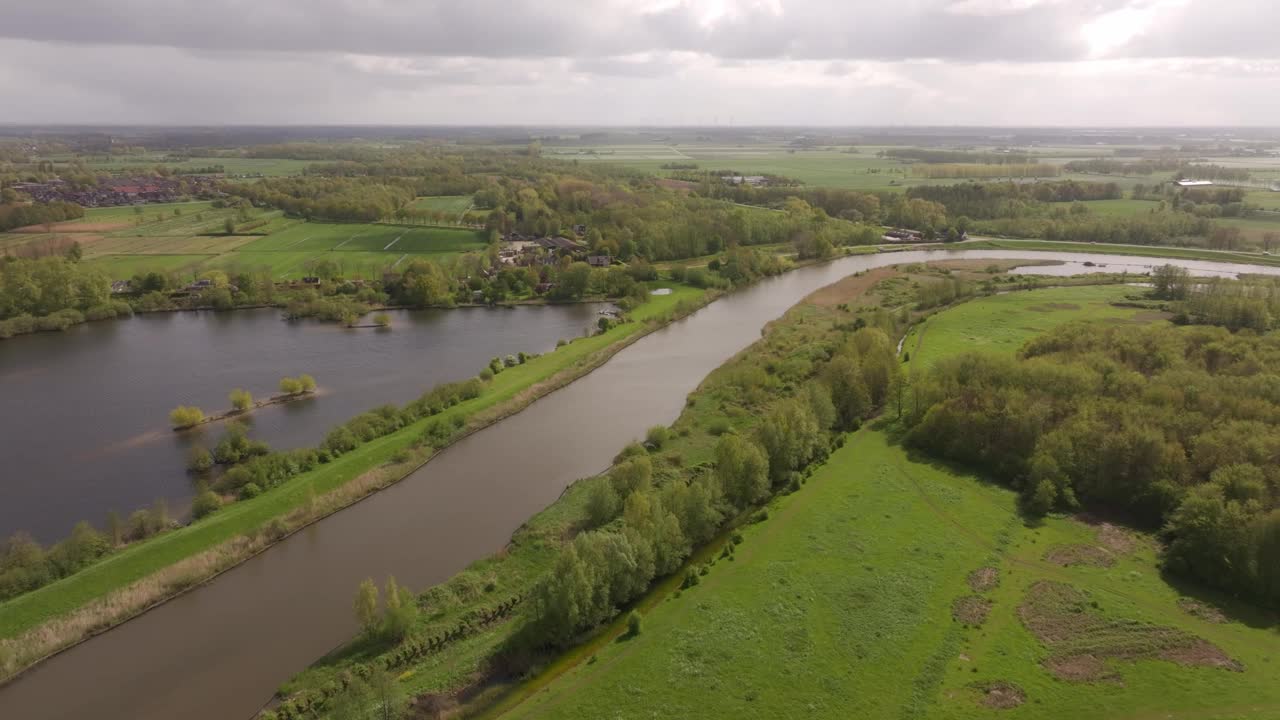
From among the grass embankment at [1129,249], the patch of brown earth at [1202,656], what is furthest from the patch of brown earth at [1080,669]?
the grass embankment at [1129,249]

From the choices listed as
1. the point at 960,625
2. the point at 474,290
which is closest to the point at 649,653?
the point at 960,625

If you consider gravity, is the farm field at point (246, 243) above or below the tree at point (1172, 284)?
above

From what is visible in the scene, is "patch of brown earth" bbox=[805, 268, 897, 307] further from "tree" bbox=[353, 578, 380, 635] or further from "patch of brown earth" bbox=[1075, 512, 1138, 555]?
"tree" bbox=[353, 578, 380, 635]

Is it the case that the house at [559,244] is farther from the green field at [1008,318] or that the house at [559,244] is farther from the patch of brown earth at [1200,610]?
Answer: the patch of brown earth at [1200,610]

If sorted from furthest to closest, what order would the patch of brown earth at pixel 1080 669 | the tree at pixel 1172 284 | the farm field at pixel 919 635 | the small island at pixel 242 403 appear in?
the tree at pixel 1172 284
the small island at pixel 242 403
the patch of brown earth at pixel 1080 669
the farm field at pixel 919 635

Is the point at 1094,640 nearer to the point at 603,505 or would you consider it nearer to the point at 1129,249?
the point at 603,505

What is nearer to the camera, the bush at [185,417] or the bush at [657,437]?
the bush at [657,437]

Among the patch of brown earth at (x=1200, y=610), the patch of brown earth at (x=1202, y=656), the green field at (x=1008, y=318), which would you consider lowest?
the patch of brown earth at (x=1202, y=656)
